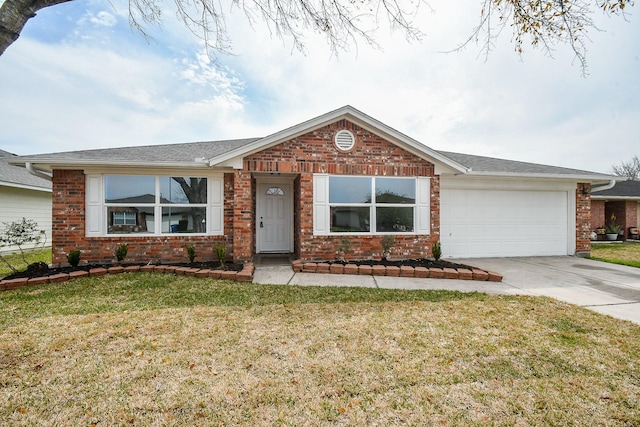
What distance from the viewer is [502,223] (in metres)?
9.29

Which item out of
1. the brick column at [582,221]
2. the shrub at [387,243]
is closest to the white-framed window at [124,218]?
the shrub at [387,243]

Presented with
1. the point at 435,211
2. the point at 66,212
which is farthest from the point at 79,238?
the point at 435,211

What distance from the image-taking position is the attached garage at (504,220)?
8977 millimetres

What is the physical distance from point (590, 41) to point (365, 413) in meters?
6.12

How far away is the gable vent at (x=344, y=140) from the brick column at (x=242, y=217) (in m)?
2.53

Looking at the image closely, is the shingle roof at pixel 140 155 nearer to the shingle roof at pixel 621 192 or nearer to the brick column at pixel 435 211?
the brick column at pixel 435 211

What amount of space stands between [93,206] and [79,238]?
0.88 metres

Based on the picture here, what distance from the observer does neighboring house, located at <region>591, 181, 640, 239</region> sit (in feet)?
50.4

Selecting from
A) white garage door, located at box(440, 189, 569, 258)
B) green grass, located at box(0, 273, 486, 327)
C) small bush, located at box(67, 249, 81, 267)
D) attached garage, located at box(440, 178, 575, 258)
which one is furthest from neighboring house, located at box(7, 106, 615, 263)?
green grass, located at box(0, 273, 486, 327)

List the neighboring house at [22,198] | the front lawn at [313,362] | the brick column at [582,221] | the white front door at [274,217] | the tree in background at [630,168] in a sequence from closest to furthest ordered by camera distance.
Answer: the front lawn at [313,362], the white front door at [274,217], the brick column at [582,221], the neighboring house at [22,198], the tree in background at [630,168]

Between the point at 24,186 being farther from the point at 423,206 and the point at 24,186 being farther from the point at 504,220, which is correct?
the point at 504,220

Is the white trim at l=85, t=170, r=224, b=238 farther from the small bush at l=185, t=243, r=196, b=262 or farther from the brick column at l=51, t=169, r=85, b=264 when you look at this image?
the small bush at l=185, t=243, r=196, b=262

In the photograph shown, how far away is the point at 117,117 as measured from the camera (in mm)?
12070

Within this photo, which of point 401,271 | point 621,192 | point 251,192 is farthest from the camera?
point 621,192
